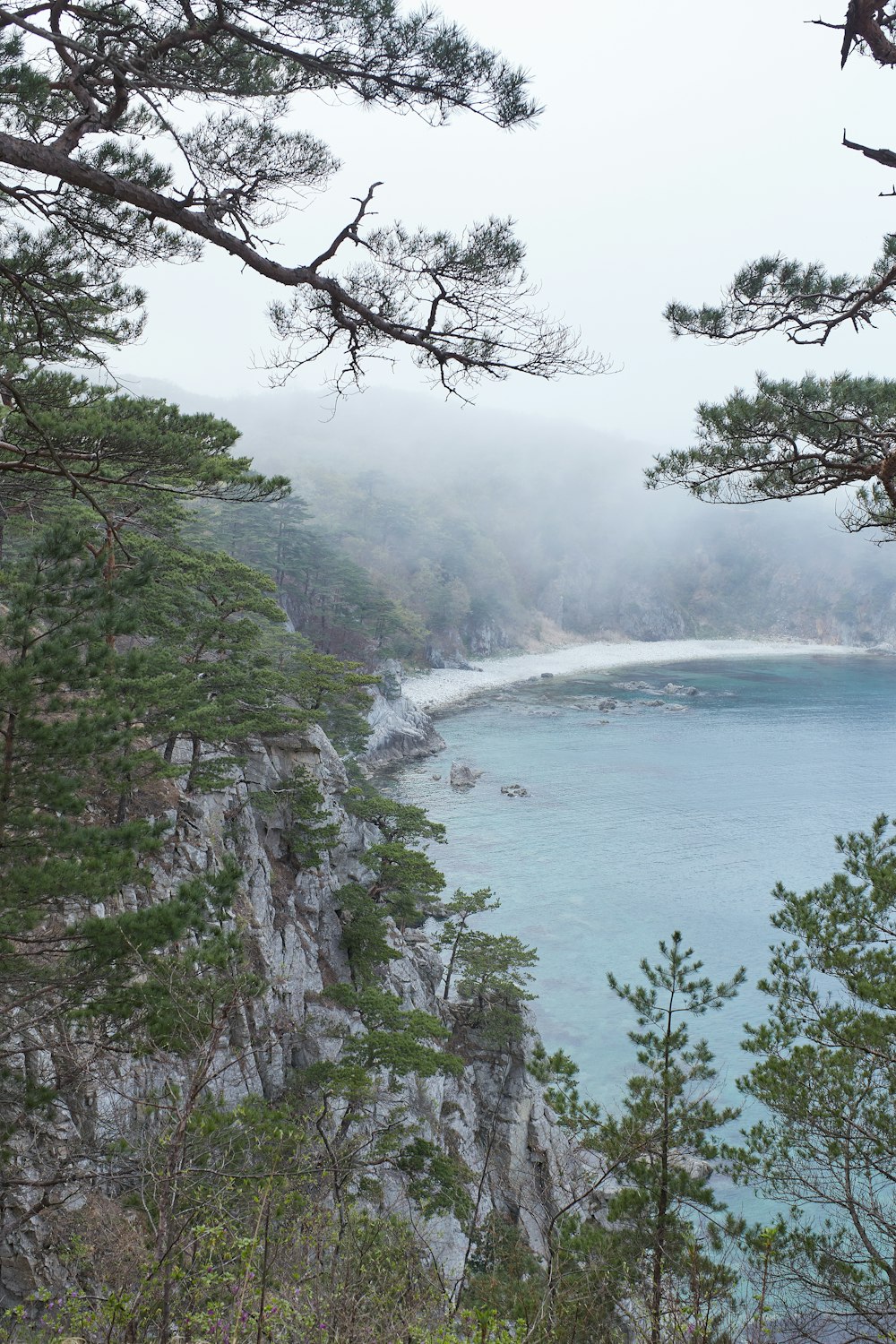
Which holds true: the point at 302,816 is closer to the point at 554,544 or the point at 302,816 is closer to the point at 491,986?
the point at 491,986

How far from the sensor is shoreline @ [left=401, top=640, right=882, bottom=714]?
1929 inches

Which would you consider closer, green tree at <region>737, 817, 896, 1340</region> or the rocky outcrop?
green tree at <region>737, 817, 896, 1340</region>

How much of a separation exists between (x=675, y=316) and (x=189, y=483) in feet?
12.2

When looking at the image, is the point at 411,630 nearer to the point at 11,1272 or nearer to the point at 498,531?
the point at 11,1272

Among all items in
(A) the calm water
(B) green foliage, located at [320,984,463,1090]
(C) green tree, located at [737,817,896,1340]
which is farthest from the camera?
(A) the calm water

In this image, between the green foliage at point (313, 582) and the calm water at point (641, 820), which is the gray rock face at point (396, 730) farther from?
the green foliage at point (313, 582)

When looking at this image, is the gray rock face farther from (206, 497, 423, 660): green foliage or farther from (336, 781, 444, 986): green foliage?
(336, 781, 444, 986): green foliage

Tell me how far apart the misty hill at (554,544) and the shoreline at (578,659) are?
9.01 feet

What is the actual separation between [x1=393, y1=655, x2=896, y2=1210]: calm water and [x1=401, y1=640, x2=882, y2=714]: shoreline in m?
2.85

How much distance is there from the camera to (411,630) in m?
45.1

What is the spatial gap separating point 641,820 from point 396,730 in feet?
41.4

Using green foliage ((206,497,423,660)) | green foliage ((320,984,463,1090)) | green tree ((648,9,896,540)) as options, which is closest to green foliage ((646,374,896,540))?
green tree ((648,9,896,540))

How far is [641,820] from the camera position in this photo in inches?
1142

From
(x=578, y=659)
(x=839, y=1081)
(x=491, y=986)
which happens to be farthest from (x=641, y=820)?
(x=578, y=659)
